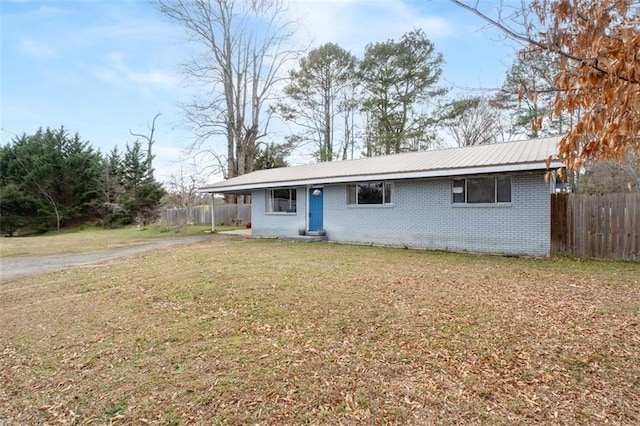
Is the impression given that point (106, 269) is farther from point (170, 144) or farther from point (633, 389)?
point (170, 144)

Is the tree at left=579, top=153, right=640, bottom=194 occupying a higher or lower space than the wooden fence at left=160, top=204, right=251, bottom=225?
higher

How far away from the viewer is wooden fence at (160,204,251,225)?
25141 mm

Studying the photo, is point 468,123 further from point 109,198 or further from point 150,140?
point 109,198

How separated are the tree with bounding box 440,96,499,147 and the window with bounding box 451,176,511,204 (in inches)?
487

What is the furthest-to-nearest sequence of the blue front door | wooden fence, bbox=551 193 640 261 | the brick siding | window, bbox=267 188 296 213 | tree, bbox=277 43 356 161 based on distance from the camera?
tree, bbox=277 43 356 161
window, bbox=267 188 296 213
the blue front door
the brick siding
wooden fence, bbox=551 193 640 261

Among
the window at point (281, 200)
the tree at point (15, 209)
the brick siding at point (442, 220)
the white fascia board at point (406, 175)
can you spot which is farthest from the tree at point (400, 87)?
the tree at point (15, 209)

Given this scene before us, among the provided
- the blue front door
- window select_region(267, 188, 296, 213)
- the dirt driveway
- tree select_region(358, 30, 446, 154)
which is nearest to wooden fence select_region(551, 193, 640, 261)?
the blue front door

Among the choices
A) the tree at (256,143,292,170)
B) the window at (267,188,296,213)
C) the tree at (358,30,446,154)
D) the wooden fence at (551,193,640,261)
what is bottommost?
the wooden fence at (551,193,640,261)

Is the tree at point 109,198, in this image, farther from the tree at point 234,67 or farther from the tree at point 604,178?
the tree at point 604,178

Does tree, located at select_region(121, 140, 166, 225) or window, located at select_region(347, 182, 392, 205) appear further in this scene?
tree, located at select_region(121, 140, 166, 225)

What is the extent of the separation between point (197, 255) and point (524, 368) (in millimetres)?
9476

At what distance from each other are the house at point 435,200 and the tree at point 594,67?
7162 mm

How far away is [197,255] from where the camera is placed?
10.8m

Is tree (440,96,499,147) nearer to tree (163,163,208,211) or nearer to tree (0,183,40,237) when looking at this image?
tree (163,163,208,211)
